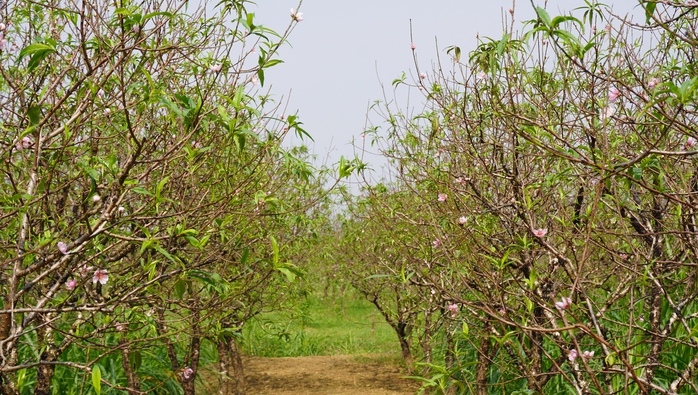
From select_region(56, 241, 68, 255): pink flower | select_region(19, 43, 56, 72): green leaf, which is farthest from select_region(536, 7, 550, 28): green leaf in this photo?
select_region(56, 241, 68, 255): pink flower

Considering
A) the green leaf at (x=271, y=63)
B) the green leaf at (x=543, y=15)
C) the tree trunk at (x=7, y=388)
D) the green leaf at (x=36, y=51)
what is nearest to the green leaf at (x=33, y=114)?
the green leaf at (x=36, y=51)

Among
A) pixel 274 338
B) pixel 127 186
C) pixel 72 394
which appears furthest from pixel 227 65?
pixel 274 338

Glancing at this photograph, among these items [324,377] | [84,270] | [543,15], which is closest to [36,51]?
[84,270]

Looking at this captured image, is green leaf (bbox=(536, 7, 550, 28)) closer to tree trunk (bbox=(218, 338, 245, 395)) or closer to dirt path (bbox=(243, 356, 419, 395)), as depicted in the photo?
tree trunk (bbox=(218, 338, 245, 395))

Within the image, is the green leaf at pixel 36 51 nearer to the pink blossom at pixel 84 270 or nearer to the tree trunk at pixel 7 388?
the pink blossom at pixel 84 270

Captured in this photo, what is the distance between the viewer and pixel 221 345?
6.82 m

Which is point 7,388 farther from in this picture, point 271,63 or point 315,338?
point 315,338

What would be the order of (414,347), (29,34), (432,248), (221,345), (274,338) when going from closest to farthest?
(29,34), (432,248), (221,345), (414,347), (274,338)

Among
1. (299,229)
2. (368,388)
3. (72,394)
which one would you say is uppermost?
(299,229)

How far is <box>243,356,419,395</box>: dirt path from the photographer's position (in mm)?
7457

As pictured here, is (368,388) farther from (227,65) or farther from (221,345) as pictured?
(227,65)

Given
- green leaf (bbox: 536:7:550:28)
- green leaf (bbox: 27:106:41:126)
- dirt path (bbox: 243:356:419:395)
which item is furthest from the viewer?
dirt path (bbox: 243:356:419:395)

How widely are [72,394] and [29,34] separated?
3.08 meters

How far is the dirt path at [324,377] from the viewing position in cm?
746
